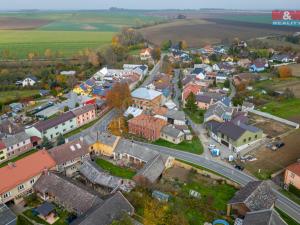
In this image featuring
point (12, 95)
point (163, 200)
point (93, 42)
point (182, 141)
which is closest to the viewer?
point (163, 200)

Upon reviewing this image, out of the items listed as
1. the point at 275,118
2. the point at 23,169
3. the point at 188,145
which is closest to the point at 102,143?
the point at 23,169

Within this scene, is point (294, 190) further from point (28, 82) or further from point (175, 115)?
point (28, 82)

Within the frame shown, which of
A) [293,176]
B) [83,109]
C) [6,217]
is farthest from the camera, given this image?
[83,109]

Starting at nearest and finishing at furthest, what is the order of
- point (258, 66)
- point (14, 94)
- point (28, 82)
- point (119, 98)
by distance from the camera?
point (119, 98) → point (14, 94) → point (28, 82) → point (258, 66)

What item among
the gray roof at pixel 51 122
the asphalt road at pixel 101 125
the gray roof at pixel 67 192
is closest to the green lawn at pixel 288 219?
the gray roof at pixel 67 192

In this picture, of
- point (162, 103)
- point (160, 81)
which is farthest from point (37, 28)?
point (162, 103)

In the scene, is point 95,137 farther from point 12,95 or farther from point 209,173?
point 12,95
